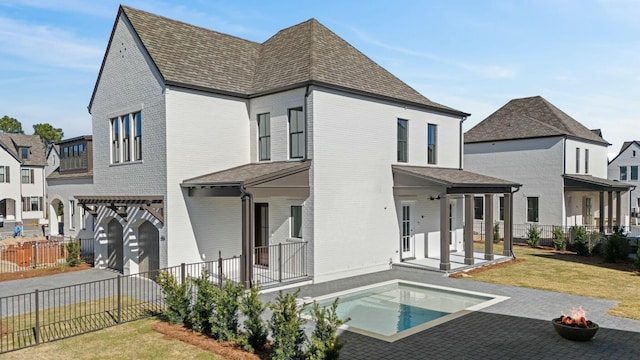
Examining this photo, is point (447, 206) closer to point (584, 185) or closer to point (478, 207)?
point (584, 185)

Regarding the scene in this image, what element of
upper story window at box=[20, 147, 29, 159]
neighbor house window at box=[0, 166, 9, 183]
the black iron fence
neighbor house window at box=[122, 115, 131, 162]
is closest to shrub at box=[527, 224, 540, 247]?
the black iron fence

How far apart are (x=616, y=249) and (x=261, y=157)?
16.9 meters

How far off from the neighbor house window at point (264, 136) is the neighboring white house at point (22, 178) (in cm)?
4128

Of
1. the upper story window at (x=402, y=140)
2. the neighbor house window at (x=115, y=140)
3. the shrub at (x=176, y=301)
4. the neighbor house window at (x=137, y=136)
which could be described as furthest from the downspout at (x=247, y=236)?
the neighbor house window at (x=115, y=140)

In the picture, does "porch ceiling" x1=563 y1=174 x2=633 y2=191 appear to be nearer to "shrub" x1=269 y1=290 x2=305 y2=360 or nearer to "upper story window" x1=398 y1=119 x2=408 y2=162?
"upper story window" x1=398 y1=119 x2=408 y2=162

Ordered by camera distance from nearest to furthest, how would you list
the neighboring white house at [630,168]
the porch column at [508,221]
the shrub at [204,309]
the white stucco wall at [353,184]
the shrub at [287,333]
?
the shrub at [287,333]
the shrub at [204,309]
the white stucco wall at [353,184]
the porch column at [508,221]
the neighboring white house at [630,168]

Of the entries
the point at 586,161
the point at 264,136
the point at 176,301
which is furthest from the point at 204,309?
the point at 586,161

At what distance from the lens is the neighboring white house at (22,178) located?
4869 cm

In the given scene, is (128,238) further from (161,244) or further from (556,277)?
(556,277)

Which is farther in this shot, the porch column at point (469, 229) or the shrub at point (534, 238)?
the shrub at point (534, 238)

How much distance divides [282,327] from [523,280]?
1164 cm

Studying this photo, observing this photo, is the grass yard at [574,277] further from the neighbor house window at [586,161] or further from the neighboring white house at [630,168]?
the neighboring white house at [630,168]

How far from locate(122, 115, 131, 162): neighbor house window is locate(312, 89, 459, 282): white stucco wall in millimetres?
8640

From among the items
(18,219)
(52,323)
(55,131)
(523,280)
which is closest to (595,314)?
(523,280)
